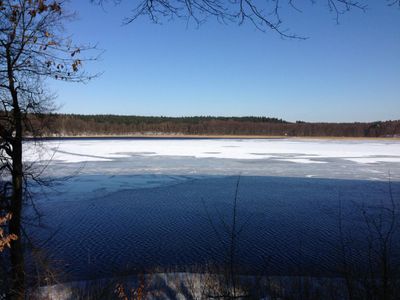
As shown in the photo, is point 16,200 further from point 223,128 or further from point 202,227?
point 223,128

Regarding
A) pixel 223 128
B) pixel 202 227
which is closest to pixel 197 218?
pixel 202 227

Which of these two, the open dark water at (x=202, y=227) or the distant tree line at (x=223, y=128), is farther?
the distant tree line at (x=223, y=128)

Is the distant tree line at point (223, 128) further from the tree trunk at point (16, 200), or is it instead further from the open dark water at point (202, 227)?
the tree trunk at point (16, 200)

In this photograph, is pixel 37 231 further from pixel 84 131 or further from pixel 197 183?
pixel 84 131

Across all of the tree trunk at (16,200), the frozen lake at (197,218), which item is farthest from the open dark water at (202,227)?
the tree trunk at (16,200)

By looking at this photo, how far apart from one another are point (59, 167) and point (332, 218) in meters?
11.8

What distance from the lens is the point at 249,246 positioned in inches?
245

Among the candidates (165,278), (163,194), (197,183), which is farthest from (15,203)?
(197,183)

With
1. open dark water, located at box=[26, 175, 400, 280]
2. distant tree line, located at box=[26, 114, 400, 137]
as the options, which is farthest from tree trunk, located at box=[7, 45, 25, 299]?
distant tree line, located at box=[26, 114, 400, 137]

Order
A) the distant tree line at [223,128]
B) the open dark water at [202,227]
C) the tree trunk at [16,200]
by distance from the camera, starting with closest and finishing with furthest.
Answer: the tree trunk at [16,200] → the open dark water at [202,227] → the distant tree line at [223,128]

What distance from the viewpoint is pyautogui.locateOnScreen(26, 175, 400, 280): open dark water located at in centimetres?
557

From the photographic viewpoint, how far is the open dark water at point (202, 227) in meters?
5.57

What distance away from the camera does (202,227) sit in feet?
23.5

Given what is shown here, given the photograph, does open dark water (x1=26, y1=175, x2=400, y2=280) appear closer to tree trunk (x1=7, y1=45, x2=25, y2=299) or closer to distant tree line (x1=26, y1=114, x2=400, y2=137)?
tree trunk (x1=7, y1=45, x2=25, y2=299)
